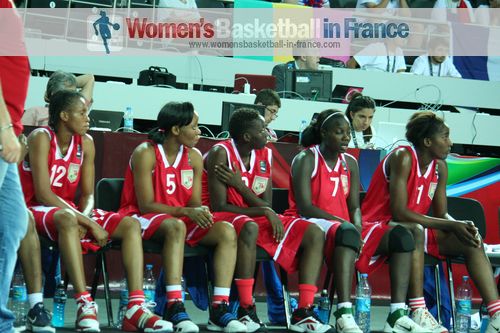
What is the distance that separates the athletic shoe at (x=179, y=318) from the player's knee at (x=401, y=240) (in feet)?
3.88

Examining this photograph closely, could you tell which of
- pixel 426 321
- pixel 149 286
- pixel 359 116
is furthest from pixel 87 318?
pixel 359 116

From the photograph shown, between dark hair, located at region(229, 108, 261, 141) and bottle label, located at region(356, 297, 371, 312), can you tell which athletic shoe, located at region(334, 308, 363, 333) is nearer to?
bottle label, located at region(356, 297, 371, 312)

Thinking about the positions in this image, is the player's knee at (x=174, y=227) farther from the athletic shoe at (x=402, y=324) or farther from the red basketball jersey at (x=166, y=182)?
the athletic shoe at (x=402, y=324)

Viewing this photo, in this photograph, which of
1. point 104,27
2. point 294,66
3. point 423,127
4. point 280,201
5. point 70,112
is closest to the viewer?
point 70,112

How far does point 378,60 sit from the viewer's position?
10.2 metres

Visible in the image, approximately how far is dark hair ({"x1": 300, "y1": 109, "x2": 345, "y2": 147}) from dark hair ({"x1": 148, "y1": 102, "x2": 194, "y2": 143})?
0.78 m

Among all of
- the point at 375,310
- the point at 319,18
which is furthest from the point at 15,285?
the point at 319,18

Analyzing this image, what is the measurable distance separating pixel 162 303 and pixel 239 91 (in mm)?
3564

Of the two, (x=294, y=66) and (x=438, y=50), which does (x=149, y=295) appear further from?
(x=438, y=50)

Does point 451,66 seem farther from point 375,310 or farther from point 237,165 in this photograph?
point 237,165

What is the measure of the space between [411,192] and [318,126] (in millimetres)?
663

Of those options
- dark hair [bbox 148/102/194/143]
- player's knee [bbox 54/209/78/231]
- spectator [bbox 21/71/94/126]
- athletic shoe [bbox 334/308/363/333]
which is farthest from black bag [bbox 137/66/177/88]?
athletic shoe [bbox 334/308/363/333]

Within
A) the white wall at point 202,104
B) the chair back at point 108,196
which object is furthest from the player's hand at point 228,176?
the white wall at point 202,104

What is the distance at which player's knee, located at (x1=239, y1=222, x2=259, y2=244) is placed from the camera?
4709 mm
